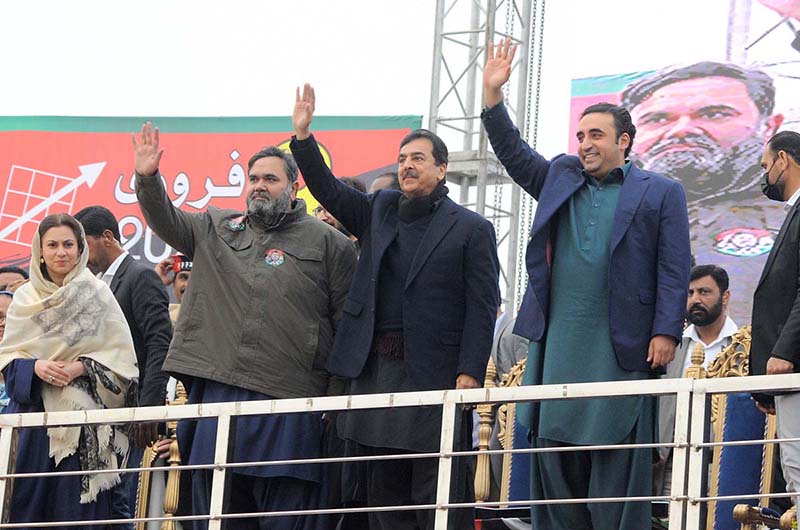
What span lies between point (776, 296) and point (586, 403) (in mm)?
778

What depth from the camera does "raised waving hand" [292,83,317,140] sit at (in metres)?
5.96

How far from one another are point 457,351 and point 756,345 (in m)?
1.10

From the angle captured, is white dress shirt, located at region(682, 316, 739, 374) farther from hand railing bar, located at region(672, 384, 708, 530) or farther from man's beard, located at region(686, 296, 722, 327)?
hand railing bar, located at region(672, 384, 708, 530)

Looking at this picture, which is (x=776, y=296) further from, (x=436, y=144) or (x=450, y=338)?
(x=436, y=144)

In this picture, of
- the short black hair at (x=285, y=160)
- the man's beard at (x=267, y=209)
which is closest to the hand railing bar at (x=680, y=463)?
the man's beard at (x=267, y=209)

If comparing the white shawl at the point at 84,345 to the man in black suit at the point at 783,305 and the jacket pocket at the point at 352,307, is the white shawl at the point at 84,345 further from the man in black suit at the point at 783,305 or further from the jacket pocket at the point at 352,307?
the man in black suit at the point at 783,305

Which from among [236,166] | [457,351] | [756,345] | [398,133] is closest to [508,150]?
[457,351]

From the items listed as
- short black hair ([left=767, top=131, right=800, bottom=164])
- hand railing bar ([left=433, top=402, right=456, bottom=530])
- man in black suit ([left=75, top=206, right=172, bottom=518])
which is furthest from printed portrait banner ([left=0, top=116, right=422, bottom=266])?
hand railing bar ([left=433, top=402, right=456, bottom=530])

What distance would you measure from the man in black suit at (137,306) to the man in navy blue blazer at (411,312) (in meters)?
0.94

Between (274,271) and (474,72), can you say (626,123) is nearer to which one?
(274,271)

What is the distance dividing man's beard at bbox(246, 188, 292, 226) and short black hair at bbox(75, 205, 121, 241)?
1.09 metres

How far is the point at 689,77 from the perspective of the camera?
1241cm

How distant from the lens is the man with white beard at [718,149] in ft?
37.4

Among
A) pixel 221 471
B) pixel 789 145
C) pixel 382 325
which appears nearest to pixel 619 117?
pixel 789 145
